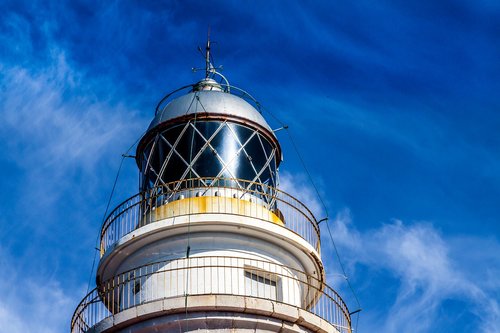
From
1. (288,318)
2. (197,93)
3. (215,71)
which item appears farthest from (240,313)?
(215,71)

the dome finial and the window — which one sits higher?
the dome finial

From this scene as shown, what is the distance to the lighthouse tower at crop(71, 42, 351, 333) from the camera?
727 inches

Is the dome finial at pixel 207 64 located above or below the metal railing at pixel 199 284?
above

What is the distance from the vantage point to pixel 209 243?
19812 mm

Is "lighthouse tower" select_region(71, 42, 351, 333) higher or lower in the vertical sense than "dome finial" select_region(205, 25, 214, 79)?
lower

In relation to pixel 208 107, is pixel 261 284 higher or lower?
lower

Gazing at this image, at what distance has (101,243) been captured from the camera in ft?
68.2

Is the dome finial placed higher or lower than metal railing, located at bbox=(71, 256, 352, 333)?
higher

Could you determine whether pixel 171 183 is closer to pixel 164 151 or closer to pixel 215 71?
pixel 164 151

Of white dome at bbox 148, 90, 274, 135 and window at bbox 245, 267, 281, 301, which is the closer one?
window at bbox 245, 267, 281, 301

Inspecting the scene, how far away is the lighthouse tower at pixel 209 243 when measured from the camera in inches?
727

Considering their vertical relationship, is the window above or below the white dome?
below

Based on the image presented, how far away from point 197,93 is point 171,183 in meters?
2.60

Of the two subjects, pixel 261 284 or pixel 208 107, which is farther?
pixel 208 107
